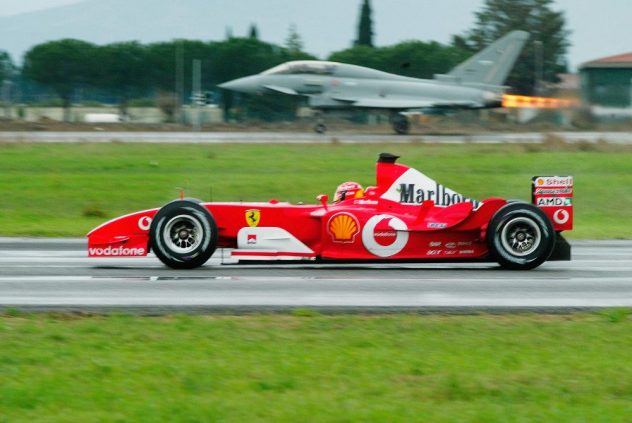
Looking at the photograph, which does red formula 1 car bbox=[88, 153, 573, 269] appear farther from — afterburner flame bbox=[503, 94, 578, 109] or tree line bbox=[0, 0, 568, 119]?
tree line bbox=[0, 0, 568, 119]

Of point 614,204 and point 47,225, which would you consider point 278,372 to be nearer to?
point 47,225

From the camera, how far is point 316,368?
7.60 meters

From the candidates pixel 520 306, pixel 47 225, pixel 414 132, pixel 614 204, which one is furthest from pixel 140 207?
pixel 414 132

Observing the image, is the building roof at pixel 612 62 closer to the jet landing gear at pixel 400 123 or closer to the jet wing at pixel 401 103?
the jet wing at pixel 401 103

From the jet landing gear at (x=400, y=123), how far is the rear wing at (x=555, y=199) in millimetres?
36529

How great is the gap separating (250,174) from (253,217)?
15.8m

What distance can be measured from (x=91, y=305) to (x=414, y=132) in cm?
4277

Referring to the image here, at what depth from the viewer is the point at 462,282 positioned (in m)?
12.1

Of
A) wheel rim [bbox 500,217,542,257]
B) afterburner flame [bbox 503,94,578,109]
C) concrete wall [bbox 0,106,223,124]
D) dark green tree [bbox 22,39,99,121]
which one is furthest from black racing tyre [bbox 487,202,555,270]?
dark green tree [bbox 22,39,99,121]

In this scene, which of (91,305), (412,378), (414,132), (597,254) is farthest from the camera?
(414,132)

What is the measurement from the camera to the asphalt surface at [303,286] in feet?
33.8

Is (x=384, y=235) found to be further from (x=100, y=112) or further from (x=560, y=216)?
(x=100, y=112)

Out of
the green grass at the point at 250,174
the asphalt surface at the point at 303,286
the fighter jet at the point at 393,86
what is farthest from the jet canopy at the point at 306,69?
the asphalt surface at the point at 303,286

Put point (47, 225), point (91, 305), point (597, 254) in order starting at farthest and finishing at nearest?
point (47, 225), point (597, 254), point (91, 305)
